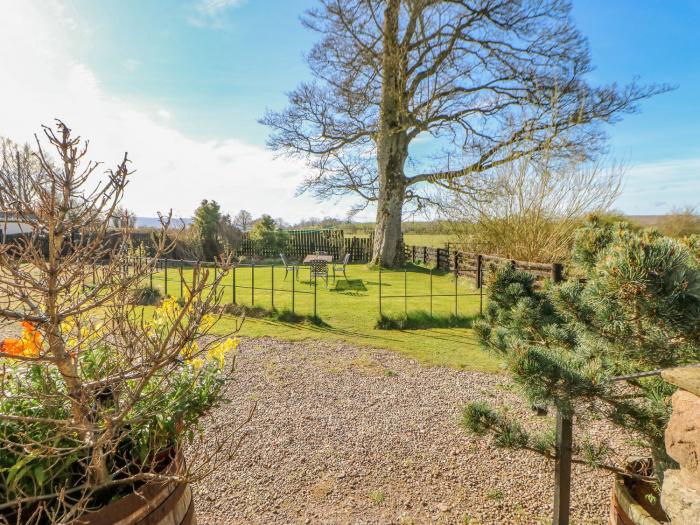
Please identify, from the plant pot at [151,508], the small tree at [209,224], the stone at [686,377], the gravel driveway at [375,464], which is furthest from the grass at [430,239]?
the plant pot at [151,508]

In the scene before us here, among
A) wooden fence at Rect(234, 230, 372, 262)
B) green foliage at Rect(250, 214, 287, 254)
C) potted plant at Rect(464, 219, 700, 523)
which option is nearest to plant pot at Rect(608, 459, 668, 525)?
potted plant at Rect(464, 219, 700, 523)

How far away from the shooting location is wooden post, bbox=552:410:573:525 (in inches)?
77.9

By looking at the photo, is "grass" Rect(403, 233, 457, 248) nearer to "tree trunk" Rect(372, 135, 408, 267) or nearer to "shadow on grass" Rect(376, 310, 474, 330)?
"tree trunk" Rect(372, 135, 408, 267)

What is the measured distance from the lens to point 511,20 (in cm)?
1118

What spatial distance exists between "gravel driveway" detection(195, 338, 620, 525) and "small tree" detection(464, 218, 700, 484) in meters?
0.41

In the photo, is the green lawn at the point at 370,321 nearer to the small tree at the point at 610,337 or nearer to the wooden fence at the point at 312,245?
the small tree at the point at 610,337

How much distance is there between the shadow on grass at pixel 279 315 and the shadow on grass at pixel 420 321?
1.17 m

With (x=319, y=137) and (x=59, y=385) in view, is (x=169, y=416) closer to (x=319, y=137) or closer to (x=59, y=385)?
(x=59, y=385)

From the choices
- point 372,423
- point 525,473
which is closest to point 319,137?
point 372,423

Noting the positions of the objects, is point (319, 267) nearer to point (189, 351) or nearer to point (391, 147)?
point (391, 147)

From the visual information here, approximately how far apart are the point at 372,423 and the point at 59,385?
8.69 feet

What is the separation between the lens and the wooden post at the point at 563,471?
6.49ft

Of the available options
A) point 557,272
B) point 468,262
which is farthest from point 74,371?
point 468,262

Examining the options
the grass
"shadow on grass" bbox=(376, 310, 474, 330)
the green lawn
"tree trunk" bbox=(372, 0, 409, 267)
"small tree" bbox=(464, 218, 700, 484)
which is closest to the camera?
"small tree" bbox=(464, 218, 700, 484)
